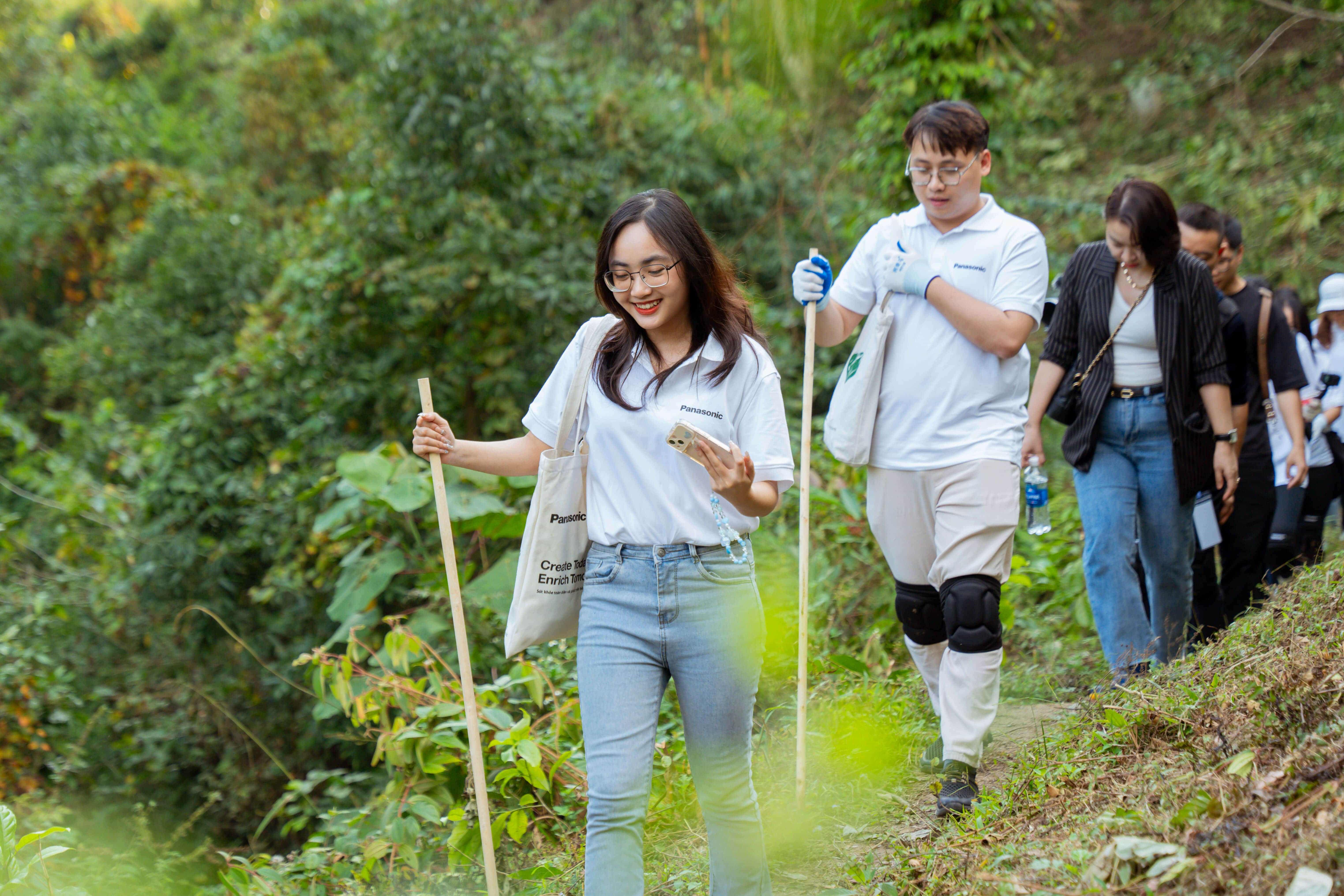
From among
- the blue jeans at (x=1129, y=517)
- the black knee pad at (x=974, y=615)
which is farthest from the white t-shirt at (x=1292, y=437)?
the black knee pad at (x=974, y=615)

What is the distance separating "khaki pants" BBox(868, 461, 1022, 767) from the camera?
3291 millimetres

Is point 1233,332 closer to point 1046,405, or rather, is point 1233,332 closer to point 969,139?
point 1046,405

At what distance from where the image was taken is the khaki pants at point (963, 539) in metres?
3.29

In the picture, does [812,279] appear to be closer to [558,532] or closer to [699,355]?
[699,355]

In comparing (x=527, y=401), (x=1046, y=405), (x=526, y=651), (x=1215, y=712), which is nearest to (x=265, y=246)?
(x=527, y=401)

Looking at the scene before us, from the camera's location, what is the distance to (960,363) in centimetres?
339

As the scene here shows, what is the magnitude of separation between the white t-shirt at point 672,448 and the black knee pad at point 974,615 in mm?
905

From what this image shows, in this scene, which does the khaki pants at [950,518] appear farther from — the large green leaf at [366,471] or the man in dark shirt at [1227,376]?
the large green leaf at [366,471]

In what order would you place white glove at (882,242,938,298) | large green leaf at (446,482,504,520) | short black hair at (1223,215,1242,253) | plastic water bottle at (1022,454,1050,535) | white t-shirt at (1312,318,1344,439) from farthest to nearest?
large green leaf at (446,482,504,520) → white t-shirt at (1312,318,1344,439) → short black hair at (1223,215,1242,253) → plastic water bottle at (1022,454,1050,535) → white glove at (882,242,938,298)

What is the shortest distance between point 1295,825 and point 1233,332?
97.3 inches

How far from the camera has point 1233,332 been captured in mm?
4199

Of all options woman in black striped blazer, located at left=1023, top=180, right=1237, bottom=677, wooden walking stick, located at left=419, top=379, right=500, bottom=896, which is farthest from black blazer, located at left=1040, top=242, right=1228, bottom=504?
wooden walking stick, located at left=419, top=379, right=500, bottom=896

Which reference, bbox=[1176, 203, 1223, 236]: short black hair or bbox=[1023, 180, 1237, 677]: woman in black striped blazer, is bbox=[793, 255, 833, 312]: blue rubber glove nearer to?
bbox=[1023, 180, 1237, 677]: woman in black striped blazer

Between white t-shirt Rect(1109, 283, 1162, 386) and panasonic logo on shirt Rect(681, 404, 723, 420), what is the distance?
6.42 ft
